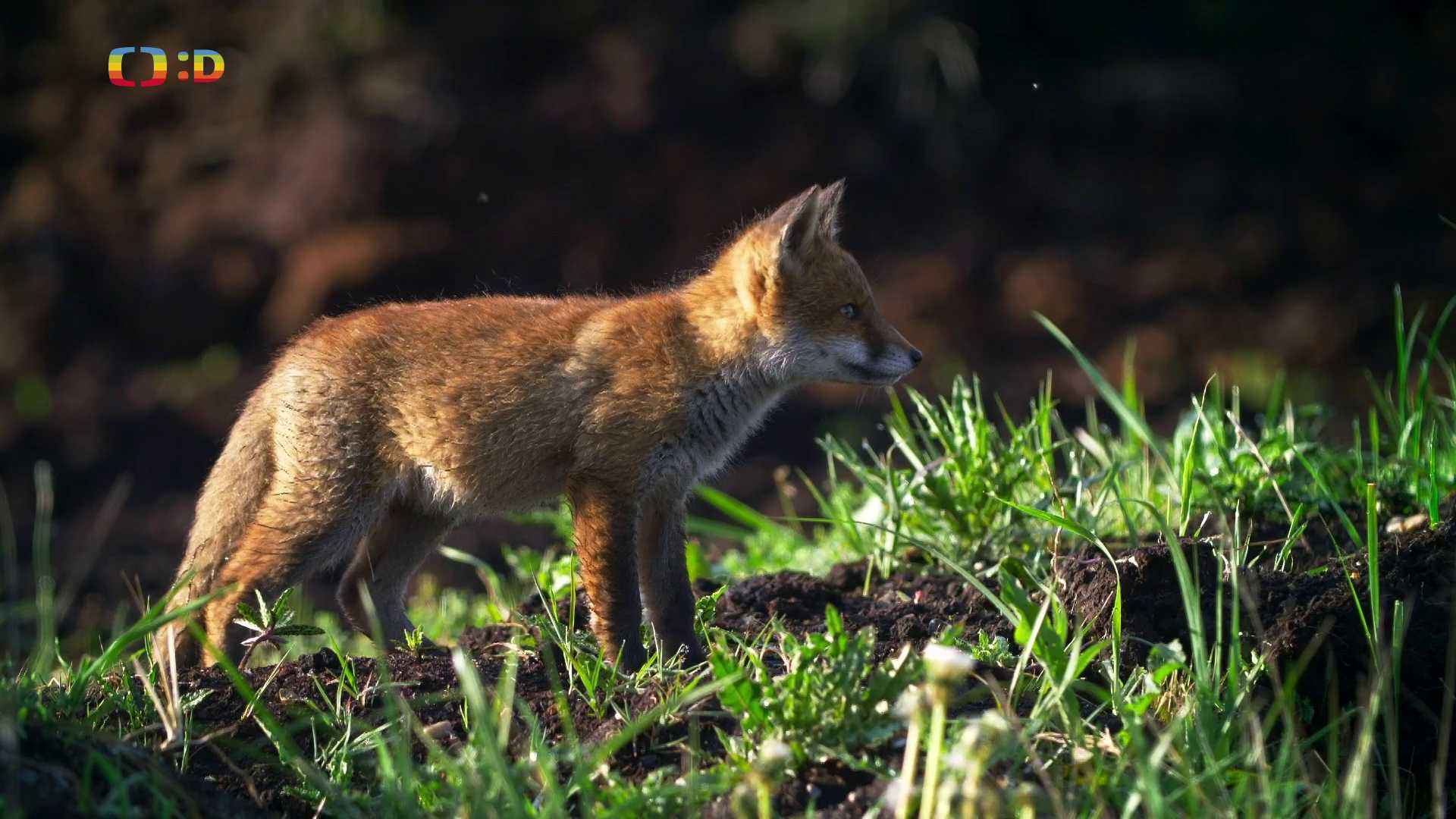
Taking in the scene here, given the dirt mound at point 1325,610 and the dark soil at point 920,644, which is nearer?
the dark soil at point 920,644

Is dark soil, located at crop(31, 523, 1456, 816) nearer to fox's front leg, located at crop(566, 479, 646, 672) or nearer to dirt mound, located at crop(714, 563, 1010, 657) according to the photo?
dirt mound, located at crop(714, 563, 1010, 657)

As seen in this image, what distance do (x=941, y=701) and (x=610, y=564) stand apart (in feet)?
6.15

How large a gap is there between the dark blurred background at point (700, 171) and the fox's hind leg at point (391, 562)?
194 inches

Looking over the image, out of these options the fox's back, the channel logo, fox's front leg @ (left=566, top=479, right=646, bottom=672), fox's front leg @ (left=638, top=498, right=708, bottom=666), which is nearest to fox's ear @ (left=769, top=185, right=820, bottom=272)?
the fox's back

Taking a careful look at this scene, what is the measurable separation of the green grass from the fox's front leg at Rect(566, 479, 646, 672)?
0.09 m

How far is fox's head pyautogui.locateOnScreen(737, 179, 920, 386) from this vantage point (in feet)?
15.6

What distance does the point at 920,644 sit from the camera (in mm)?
4059

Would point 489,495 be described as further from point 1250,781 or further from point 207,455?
point 207,455

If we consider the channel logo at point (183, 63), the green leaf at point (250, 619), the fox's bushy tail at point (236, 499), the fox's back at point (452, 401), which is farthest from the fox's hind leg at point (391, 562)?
the channel logo at point (183, 63)

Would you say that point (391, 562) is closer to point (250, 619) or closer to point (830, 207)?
point (250, 619)

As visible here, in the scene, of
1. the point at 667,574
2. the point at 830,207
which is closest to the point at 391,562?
the point at 667,574

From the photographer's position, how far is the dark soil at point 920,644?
346 cm

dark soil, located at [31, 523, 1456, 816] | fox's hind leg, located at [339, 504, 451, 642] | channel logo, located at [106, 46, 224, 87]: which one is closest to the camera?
dark soil, located at [31, 523, 1456, 816]

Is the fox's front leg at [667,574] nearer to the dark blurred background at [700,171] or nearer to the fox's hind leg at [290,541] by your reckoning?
the fox's hind leg at [290,541]
